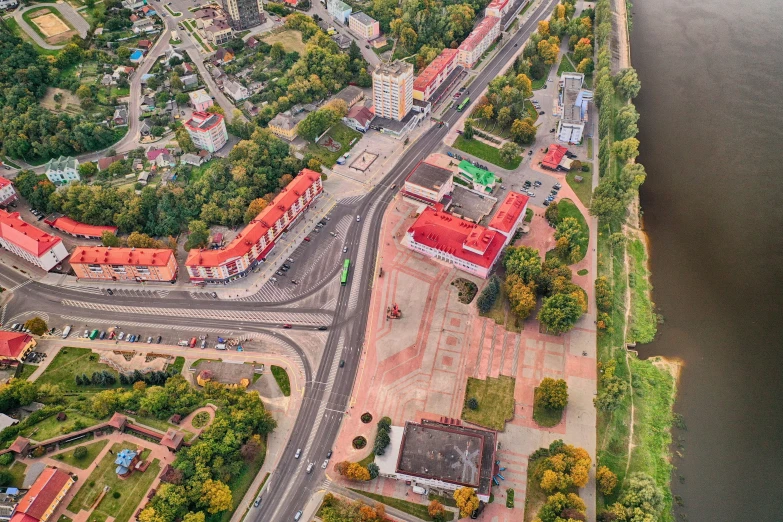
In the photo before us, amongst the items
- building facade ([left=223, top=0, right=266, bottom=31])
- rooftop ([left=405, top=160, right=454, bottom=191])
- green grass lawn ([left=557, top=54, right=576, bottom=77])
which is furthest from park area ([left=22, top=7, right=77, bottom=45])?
green grass lawn ([left=557, top=54, right=576, bottom=77])

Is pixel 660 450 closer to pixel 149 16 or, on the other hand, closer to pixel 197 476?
pixel 197 476

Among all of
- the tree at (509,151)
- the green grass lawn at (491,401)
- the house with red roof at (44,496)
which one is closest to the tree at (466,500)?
the green grass lawn at (491,401)

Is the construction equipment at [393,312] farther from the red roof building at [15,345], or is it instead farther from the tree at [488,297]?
the red roof building at [15,345]

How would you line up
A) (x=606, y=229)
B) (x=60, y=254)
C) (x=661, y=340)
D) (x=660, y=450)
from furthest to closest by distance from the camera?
1. (x=606, y=229)
2. (x=60, y=254)
3. (x=661, y=340)
4. (x=660, y=450)

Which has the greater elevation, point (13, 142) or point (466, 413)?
point (13, 142)

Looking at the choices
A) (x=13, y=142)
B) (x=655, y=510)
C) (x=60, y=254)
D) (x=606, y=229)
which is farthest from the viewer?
(x=13, y=142)

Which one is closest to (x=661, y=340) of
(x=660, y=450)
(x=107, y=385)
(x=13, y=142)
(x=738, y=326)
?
(x=738, y=326)

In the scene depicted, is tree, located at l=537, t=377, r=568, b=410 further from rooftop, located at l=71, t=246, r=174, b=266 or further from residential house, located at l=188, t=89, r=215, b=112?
residential house, located at l=188, t=89, r=215, b=112
